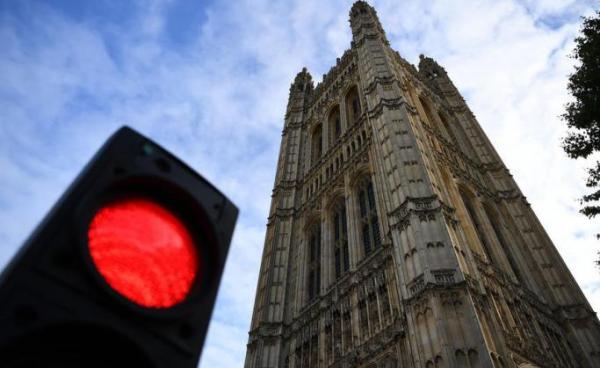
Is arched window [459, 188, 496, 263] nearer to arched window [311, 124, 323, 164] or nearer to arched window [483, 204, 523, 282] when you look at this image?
arched window [483, 204, 523, 282]

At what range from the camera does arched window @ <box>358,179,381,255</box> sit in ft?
62.0

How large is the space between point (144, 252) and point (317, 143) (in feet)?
106

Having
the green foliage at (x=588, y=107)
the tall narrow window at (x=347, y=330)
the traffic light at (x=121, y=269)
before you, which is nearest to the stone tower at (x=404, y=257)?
the tall narrow window at (x=347, y=330)

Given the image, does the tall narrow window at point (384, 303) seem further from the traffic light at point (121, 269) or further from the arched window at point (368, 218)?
the traffic light at point (121, 269)

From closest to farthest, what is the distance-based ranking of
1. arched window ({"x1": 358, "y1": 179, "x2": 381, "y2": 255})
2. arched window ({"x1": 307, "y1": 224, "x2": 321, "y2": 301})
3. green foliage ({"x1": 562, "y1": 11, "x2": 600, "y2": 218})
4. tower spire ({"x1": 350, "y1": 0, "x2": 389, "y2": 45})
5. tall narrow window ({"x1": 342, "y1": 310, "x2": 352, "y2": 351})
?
green foliage ({"x1": 562, "y1": 11, "x2": 600, "y2": 218})
tall narrow window ({"x1": 342, "y1": 310, "x2": 352, "y2": 351})
arched window ({"x1": 358, "y1": 179, "x2": 381, "y2": 255})
arched window ({"x1": 307, "y1": 224, "x2": 321, "y2": 301})
tower spire ({"x1": 350, "y1": 0, "x2": 389, "y2": 45})

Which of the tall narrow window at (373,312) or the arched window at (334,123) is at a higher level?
the arched window at (334,123)

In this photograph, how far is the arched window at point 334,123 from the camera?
31.7m

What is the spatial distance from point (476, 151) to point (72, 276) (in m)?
30.8

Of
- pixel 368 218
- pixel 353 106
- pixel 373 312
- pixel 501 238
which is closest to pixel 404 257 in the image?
pixel 373 312

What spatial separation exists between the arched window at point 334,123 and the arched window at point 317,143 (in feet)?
3.51

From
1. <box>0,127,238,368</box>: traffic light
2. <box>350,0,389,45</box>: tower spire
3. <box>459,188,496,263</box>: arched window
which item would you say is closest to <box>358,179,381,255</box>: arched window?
<box>459,188,496,263</box>: arched window

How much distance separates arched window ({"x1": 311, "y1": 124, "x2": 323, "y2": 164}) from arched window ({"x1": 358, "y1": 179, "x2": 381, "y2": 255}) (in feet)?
29.0

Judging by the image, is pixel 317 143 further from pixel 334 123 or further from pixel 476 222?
pixel 476 222

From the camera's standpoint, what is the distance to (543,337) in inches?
599
